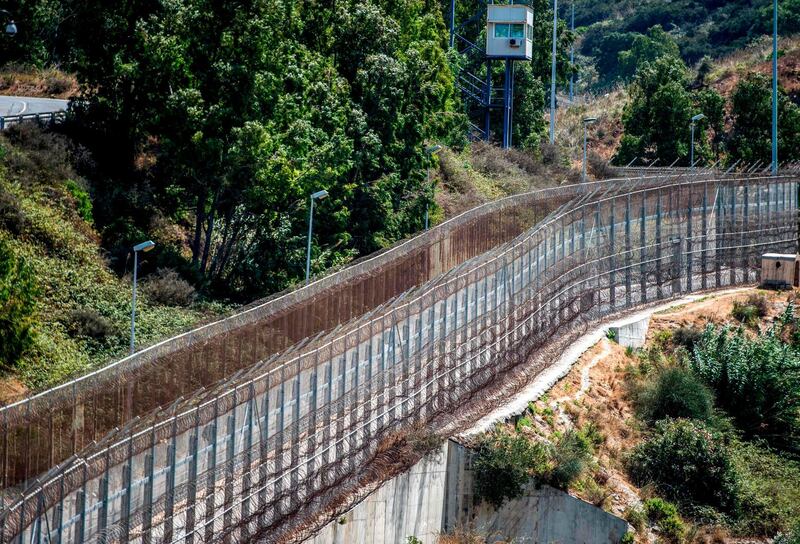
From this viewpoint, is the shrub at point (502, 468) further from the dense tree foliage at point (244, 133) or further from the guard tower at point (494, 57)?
the guard tower at point (494, 57)

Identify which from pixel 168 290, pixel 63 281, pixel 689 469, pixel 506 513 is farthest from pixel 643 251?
pixel 63 281

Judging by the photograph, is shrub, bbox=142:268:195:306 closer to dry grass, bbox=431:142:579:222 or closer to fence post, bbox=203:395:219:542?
dry grass, bbox=431:142:579:222

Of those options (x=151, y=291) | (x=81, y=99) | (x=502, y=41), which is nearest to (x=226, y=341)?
(x=151, y=291)

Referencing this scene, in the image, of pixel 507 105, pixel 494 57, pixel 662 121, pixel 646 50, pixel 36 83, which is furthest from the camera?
pixel 646 50

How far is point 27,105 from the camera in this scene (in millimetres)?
60969

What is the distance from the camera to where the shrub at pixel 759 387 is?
147 ft

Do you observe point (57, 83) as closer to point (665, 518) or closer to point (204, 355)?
point (204, 355)

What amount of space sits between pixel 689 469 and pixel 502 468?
613 centimetres

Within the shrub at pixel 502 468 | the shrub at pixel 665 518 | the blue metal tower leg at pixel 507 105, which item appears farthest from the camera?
the blue metal tower leg at pixel 507 105

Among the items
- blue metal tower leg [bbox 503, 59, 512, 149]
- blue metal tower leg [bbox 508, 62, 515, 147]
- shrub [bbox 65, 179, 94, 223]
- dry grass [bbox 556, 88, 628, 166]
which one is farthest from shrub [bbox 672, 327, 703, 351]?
dry grass [bbox 556, 88, 628, 166]

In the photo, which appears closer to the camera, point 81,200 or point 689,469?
Result: point 689,469

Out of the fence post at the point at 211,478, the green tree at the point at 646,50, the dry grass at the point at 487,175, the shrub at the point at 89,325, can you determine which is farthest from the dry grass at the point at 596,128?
the fence post at the point at 211,478

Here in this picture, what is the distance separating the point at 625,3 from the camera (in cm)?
17725

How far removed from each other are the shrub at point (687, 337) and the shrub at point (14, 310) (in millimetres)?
21025
